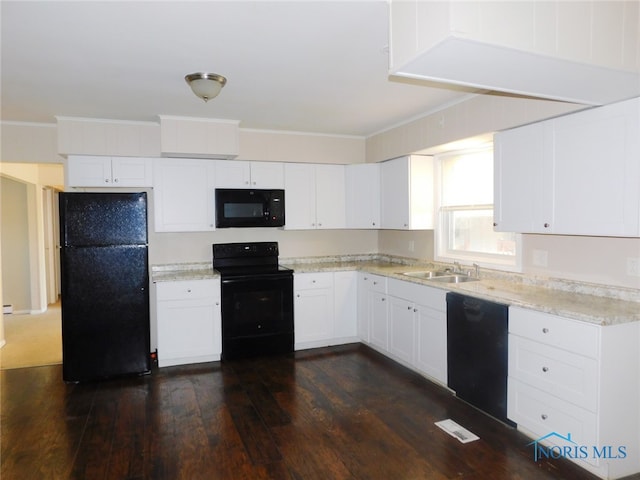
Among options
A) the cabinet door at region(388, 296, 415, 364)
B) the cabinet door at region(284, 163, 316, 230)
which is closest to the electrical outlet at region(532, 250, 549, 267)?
the cabinet door at region(388, 296, 415, 364)

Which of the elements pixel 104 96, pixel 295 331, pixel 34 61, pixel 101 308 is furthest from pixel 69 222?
pixel 295 331

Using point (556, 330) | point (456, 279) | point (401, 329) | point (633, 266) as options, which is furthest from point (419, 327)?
point (633, 266)

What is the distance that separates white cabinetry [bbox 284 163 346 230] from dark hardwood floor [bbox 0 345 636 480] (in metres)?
1.67

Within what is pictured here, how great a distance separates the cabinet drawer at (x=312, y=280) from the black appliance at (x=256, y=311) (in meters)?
0.08

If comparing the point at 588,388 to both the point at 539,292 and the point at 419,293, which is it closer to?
the point at 539,292

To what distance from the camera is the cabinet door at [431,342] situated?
10.9 ft

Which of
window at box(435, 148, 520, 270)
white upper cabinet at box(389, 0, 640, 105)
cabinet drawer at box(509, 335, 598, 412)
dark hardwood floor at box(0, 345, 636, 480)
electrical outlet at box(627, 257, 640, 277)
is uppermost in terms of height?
white upper cabinet at box(389, 0, 640, 105)

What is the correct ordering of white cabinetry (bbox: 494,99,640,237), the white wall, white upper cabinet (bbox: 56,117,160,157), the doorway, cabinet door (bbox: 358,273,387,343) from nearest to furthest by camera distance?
white cabinetry (bbox: 494,99,640,237) → white upper cabinet (bbox: 56,117,160,157) → cabinet door (bbox: 358,273,387,343) → the white wall → the doorway

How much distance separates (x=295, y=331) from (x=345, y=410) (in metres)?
1.46

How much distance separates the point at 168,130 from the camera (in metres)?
3.94

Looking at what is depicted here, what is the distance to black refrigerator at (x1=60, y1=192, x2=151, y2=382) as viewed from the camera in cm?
362

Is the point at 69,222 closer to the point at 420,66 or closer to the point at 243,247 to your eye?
the point at 243,247
